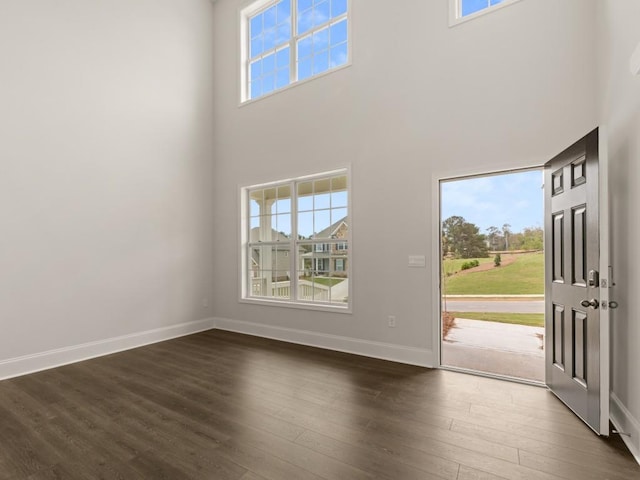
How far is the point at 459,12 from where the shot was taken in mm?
3635

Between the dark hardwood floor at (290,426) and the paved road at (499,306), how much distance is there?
16.3 feet

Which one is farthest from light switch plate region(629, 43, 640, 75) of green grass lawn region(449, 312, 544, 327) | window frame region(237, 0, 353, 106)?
green grass lawn region(449, 312, 544, 327)

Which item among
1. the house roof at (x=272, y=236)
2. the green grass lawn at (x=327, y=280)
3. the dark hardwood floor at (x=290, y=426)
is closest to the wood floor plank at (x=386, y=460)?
the dark hardwood floor at (x=290, y=426)

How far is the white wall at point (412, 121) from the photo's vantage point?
311 centimetres

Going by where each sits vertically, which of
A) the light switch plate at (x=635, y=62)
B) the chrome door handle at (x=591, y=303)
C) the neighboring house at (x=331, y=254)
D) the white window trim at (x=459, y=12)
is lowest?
the chrome door handle at (x=591, y=303)

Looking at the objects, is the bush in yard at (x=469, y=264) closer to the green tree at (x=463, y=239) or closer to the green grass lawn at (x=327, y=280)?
the green tree at (x=463, y=239)

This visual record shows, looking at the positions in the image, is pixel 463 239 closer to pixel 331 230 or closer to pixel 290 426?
pixel 331 230

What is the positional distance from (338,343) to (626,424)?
8.92 ft

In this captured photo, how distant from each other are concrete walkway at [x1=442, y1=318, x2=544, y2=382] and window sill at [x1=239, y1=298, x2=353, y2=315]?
131cm

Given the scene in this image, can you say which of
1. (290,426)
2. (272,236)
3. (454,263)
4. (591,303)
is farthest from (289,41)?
(454,263)

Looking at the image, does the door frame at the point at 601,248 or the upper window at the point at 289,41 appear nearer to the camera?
the door frame at the point at 601,248

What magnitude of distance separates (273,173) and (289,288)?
1712mm

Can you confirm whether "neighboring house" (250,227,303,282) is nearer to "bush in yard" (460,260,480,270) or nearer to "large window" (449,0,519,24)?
"large window" (449,0,519,24)

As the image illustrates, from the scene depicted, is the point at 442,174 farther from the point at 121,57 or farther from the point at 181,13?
the point at 181,13
